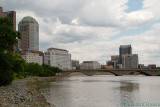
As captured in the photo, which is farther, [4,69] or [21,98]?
[4,69]

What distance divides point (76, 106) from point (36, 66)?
119 metres

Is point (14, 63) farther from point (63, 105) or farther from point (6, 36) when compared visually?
point (63, 105)

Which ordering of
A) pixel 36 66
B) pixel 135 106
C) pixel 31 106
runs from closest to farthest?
pixel 31 106
pixel 135 106
pixel 36 66

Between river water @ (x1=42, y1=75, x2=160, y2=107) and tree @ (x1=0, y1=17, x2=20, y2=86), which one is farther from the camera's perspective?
tree @ (x1=0, y1=17, x2=20, y2=86)

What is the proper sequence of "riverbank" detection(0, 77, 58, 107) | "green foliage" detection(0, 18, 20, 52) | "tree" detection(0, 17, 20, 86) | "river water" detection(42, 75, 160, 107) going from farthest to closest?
"green foliage" detection(0, 18, 20, 52) < "tree" detection(0, 17, 20, 86) < "river water" detection(42, 75, 160, 107) < "riverbank" detection(0, 77, 58, 107)

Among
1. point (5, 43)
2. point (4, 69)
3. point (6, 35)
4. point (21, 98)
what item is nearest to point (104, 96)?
point (21, 98)

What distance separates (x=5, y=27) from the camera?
60375mm

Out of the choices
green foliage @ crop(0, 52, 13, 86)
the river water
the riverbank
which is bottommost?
Answer: the river water

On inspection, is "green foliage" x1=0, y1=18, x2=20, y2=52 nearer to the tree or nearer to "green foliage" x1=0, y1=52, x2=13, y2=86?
the tree

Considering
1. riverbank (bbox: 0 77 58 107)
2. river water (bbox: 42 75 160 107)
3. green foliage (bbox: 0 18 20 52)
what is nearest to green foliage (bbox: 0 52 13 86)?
green foliage (bbox: 0 18 20 52)

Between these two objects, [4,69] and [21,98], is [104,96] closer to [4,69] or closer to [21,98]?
[21,98]

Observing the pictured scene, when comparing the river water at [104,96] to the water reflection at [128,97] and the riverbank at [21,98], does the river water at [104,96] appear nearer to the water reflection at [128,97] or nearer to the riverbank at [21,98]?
the water reflection at [128,97]

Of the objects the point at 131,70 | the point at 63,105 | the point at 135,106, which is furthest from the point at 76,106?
the point at 131,70

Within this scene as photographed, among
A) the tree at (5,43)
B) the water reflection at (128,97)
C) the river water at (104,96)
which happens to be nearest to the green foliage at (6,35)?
the tree at (5,43)
